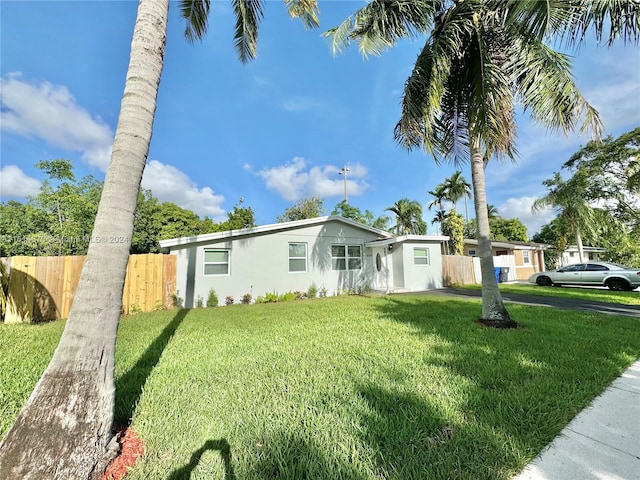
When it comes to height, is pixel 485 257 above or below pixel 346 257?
below

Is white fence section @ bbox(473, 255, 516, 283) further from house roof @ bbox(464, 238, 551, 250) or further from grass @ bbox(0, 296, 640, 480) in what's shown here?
grass @ bbox(0, 296, 640, 480)

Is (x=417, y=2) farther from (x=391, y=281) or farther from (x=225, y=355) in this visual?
(x=391, y=281)

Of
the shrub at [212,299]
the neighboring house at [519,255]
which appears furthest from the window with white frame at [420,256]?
the shrub at [212,299]

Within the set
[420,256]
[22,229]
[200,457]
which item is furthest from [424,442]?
[22,229]

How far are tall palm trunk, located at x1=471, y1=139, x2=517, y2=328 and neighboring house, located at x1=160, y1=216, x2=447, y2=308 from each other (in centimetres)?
762

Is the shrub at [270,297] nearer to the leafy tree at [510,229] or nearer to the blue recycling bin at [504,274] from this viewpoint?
the blue recycling bin at [504,274]

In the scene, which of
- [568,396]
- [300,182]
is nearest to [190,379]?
[568,396]

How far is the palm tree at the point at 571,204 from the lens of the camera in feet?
62.0

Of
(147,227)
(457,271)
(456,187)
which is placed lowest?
(457,271)

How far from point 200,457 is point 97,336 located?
4.14 feet

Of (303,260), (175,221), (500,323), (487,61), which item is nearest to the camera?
(487,61)

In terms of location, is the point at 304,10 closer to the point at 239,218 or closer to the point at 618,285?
the point at 618,285

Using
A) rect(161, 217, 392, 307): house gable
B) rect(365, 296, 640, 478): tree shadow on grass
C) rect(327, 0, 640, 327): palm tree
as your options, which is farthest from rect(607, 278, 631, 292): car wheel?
rect(327, 0, 640, 327): palm tree

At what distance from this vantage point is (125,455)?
7.07 feet
